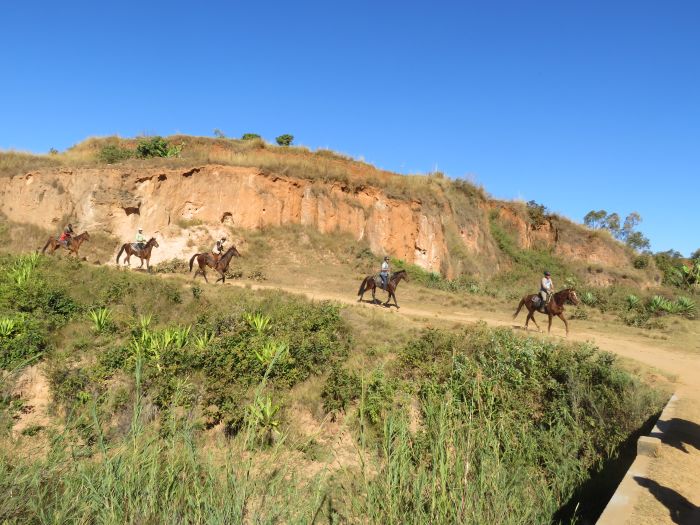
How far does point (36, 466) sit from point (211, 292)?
12551mm

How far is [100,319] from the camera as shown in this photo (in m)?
11.8

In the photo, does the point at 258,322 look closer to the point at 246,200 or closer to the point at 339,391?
the point at 339,391

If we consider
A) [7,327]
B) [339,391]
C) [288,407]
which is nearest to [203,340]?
[288,407]

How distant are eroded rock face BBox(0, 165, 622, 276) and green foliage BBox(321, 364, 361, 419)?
1767 cm

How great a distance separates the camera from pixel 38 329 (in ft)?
36.3

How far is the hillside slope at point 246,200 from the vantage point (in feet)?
86.7

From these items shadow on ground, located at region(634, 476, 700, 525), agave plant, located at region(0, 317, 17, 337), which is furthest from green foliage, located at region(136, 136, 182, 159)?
shadow on ground, located at region(634, 476, 700, 525)

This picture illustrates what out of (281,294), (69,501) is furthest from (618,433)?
(281,294)

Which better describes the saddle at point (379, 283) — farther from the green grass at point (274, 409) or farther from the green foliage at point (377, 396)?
the green foliage at point (377, 396)

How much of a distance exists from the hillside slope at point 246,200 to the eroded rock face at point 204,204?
0.06 metres

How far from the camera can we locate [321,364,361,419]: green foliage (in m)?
9.08

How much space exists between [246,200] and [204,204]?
253cm

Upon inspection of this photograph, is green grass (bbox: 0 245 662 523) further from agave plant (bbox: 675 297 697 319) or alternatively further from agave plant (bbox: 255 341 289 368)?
agave plant (bbox: 675 297 697 319)

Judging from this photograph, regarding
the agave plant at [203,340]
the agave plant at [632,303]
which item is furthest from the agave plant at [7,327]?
the agave plant at [632,303]
